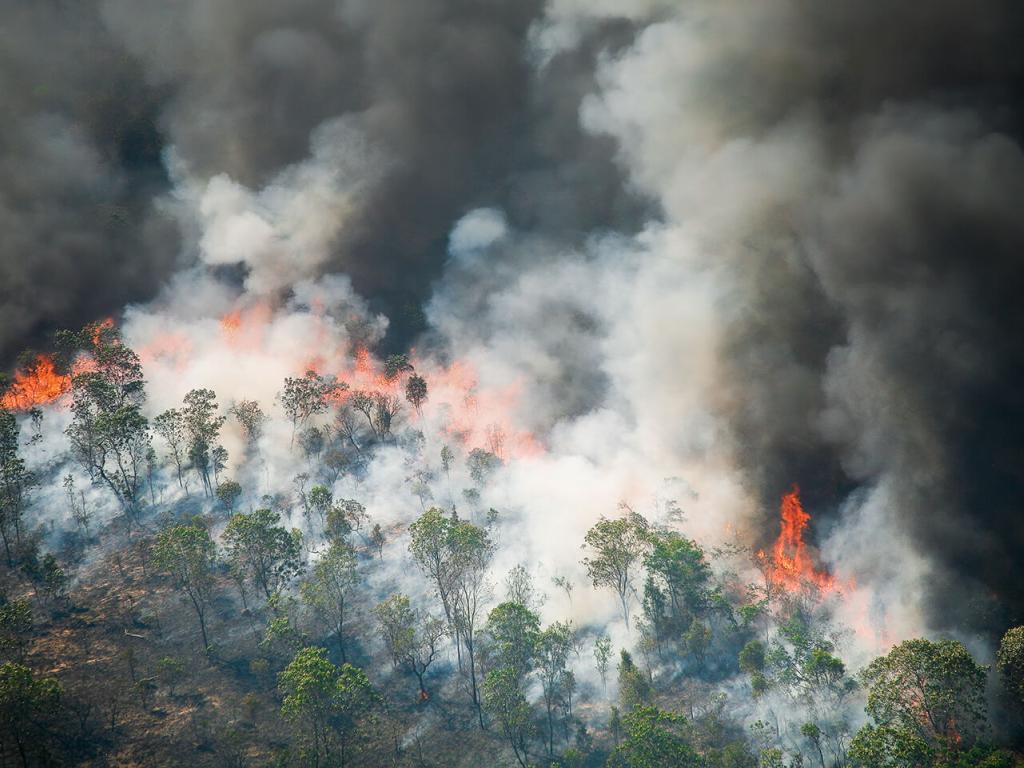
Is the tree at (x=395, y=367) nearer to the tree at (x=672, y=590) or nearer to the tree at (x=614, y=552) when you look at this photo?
the tree at (x=614, y=552)

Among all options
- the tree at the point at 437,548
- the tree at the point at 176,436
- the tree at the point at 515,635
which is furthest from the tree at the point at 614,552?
the tree at the point at 176,436

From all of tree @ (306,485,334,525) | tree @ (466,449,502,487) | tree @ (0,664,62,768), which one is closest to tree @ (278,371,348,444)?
tree @ (306,485,334,525)

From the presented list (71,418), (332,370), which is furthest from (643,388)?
(71,418)

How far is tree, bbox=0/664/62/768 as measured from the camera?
6125 centimetres

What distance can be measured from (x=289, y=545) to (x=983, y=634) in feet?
264

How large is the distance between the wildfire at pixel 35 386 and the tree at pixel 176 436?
72.8 feet

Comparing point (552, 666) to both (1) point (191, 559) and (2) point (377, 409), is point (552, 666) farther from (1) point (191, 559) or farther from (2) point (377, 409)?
(2) point (377, 409)

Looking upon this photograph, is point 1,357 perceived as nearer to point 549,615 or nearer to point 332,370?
point 332,370

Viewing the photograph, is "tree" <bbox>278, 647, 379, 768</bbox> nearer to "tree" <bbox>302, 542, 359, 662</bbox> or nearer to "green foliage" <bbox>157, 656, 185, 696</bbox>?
"green foliage" <bbox>157, 656, 185, 696</bbox>

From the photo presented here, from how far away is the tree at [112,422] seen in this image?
101125 mm

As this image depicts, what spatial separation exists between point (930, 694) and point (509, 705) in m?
39.8

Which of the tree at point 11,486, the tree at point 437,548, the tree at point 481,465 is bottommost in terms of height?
the tree at point 437,548

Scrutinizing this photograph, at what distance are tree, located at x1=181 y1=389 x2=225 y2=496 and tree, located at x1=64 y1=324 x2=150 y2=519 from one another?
646 cm

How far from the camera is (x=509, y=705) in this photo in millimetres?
74875
